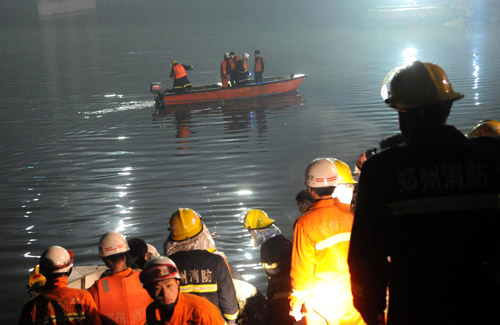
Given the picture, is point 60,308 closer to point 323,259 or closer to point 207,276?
point 207,276

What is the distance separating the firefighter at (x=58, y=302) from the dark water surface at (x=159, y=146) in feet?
13.5

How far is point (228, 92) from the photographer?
22031 millimetres

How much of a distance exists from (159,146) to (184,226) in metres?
12.3

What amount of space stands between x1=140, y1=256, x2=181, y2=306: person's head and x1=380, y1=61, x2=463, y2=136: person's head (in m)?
1.64

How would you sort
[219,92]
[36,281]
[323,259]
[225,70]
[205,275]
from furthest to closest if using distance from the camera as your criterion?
[219,92], [225,70], [36,281], [205,275], [323,259]

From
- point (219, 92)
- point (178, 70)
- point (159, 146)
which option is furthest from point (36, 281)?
point (219, 92)

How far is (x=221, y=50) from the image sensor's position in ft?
167

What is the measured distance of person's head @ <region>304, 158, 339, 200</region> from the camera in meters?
3.88

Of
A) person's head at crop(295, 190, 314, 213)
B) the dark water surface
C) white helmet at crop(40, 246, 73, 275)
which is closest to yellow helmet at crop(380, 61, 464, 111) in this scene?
white helmet at crop(40, 246, 73, 275)

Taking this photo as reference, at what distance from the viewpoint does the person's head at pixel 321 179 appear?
3.88 meters

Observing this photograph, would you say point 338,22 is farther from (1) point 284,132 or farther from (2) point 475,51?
(1) point 284,132

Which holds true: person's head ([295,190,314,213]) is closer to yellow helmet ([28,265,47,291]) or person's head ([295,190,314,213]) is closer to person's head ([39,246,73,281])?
person's head ([39,246,73,281])

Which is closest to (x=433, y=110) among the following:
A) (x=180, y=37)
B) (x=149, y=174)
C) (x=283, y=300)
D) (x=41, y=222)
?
(x=283, y=300)

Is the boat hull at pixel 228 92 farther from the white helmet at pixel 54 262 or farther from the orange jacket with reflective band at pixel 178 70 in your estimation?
the white helmet at pixel 54 262
